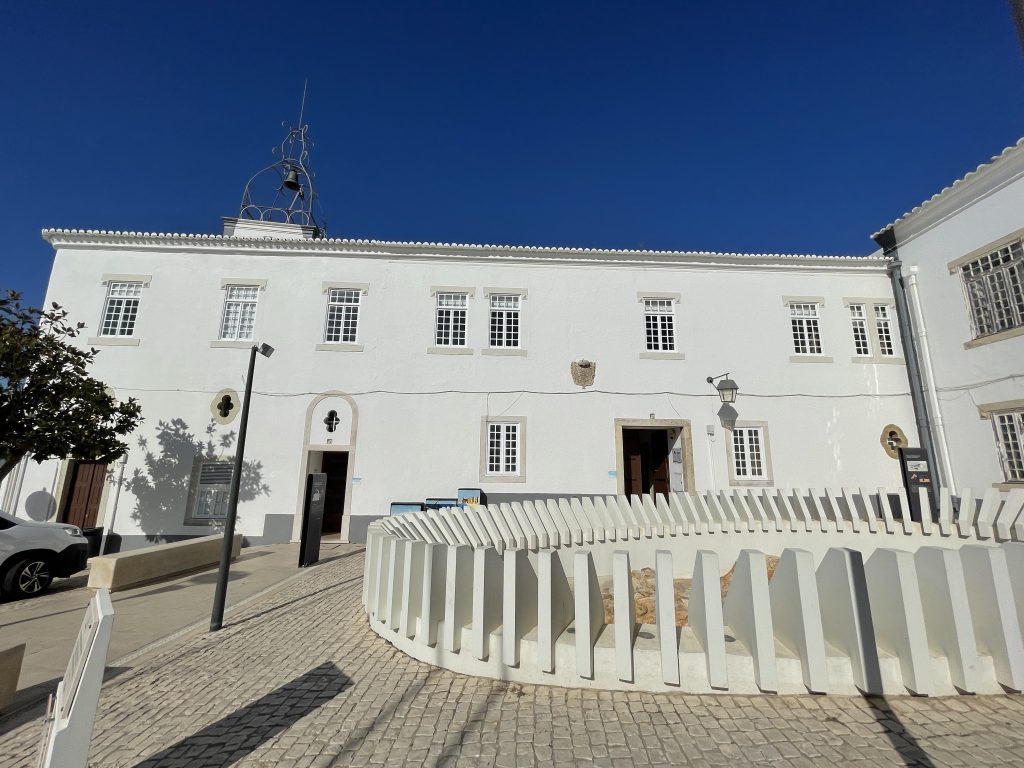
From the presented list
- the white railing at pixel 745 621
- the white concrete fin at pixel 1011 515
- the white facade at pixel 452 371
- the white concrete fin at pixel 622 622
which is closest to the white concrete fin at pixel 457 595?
the white railing at pixel 745 621

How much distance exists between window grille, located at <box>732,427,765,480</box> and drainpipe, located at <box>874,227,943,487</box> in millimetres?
4371

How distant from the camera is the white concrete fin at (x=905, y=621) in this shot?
271 cm

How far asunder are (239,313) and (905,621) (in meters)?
15.0

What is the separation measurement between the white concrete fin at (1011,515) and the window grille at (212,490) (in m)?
15.3

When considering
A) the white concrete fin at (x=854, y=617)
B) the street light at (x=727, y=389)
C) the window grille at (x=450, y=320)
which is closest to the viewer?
the white concrete fin at (x=854, y=617)

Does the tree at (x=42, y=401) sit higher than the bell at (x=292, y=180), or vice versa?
the bell at (x=292, y=180)

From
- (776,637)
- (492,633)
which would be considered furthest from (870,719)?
(492,633)

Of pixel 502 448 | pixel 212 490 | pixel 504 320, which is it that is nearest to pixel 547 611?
pixel 502 448

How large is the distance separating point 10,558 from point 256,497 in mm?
5073

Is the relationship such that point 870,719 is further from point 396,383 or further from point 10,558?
point 396,383

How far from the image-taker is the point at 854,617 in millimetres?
2725

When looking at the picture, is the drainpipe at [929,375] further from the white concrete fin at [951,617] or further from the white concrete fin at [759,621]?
the white concrete fin at [759,621]

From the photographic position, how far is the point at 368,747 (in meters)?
2.56

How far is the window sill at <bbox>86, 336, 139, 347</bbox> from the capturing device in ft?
40.5
